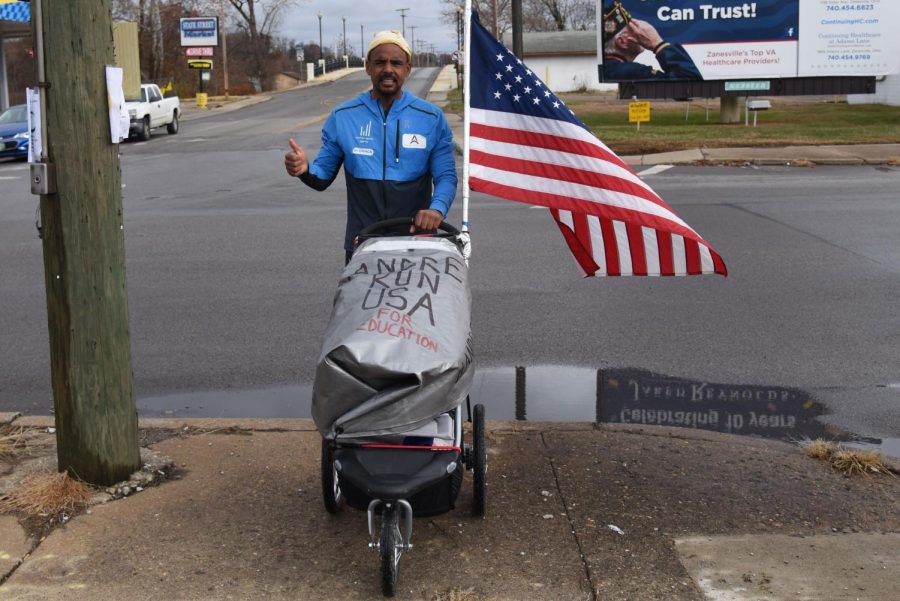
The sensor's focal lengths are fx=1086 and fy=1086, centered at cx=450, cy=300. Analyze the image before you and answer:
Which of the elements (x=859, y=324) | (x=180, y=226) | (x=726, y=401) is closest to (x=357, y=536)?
(x=726, y=401)

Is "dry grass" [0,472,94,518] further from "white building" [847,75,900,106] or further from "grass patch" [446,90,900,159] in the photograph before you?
"white building" [847,75,900,106]

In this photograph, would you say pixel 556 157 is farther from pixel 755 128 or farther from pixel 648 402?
pixel 755 128

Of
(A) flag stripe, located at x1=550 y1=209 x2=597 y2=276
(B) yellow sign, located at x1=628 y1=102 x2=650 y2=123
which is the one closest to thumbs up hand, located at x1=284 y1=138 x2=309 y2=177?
(A) flag stripe, located at x1=550 y1=209 x2=597 y2=276

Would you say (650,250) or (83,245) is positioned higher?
(83,245)

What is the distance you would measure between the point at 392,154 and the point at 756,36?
27085mm

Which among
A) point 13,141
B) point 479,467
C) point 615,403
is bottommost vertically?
point 615,403

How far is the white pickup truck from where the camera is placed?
32000 mm

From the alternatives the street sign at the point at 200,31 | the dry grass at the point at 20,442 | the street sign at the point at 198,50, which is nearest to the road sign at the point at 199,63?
the street sign at the point at 198,50

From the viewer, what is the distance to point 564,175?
5508 millimetres

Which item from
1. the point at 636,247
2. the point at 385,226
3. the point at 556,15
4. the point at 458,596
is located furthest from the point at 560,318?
the point at 556,15

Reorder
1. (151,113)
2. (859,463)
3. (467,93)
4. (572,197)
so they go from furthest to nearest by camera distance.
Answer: (151,113) < (572,197) < (467,93) < (859,463)

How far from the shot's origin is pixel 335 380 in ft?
12.1

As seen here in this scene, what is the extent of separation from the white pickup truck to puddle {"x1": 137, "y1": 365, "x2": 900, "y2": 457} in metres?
25.8

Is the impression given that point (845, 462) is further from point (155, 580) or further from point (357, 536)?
point (155, 580)
